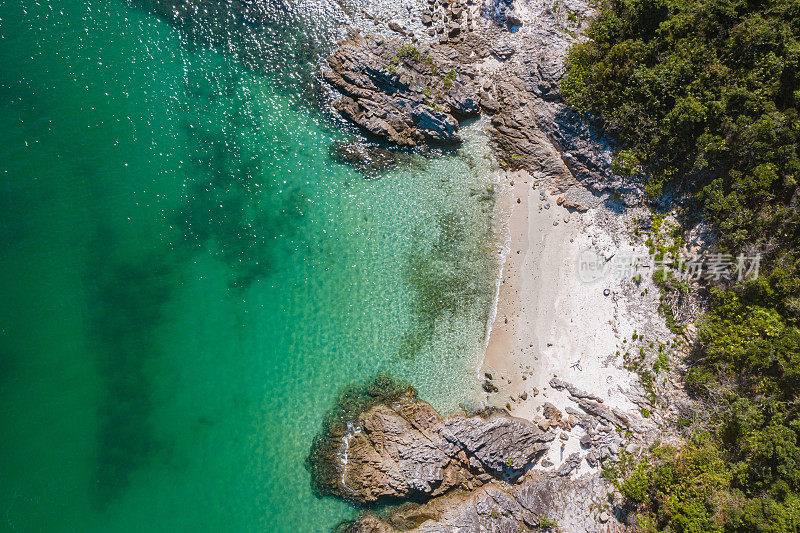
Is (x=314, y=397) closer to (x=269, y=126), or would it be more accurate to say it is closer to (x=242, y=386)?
(x=242, y=386)

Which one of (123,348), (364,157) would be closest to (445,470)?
(364,157)

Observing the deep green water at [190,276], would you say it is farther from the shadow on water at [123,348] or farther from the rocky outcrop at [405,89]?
the rocky outcrop at [405,89]

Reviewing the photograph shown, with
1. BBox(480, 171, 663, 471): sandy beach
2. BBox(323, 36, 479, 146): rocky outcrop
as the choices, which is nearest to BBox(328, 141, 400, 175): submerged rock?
BBox(323, 36, 479, 146): rocky outcrop

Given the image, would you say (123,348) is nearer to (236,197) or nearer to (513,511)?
(236,197)

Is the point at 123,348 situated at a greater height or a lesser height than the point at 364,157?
lesser

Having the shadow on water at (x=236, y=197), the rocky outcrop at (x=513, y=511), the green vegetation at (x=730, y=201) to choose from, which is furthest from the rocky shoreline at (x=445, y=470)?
the shadow on water at (x=236, y=197)

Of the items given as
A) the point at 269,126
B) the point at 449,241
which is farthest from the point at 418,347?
the point at 269,126

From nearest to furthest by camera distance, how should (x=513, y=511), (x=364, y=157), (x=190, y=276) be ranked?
1. (x=513, y=511)
2. (x=190, y=276)
3. (x=364, y=157)
